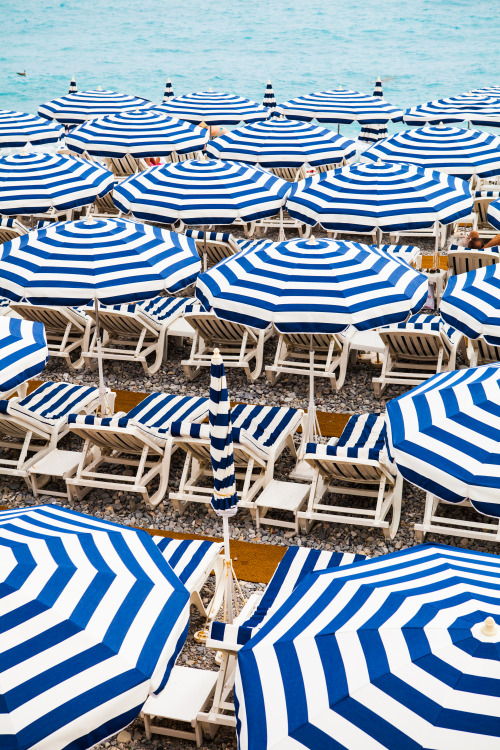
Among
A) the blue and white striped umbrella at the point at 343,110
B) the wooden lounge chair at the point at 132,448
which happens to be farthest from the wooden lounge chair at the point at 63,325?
the blue and white striped umbrella at the point at 343,110

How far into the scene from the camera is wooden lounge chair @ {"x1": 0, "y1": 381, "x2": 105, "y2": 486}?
7148 millimetres

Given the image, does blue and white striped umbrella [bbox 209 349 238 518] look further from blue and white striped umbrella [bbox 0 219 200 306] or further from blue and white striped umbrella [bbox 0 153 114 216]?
blue and white striped umbrella [bbox 0 153 114 216]

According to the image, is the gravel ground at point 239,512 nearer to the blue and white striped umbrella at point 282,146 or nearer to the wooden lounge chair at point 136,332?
the wooden lounge chair at point 136,332

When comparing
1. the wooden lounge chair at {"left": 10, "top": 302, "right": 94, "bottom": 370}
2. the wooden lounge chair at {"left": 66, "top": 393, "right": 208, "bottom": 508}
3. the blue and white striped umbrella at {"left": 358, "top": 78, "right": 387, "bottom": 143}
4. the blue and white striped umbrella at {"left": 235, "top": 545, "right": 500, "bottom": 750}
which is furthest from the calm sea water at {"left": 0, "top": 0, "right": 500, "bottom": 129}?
the blue and white striped umbrella at {"left": 235, "top": 545, "right": 500, "bottom": 750}

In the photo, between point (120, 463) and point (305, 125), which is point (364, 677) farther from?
point (305, 125)

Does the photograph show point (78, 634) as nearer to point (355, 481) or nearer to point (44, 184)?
point (355, 481)

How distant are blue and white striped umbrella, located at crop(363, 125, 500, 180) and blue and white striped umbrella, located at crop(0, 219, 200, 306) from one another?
5.06m

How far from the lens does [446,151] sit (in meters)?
11.8

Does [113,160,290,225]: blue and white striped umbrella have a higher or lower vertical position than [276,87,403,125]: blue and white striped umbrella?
lower

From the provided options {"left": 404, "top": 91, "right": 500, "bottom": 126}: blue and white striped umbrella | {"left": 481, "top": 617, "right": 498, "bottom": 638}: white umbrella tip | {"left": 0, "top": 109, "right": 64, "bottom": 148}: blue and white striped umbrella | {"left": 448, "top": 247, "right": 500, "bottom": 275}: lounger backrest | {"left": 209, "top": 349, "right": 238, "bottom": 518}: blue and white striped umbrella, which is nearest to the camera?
{"left": 481, "top": 617, "right": 498, "bottom": 638}: white umbrella tip

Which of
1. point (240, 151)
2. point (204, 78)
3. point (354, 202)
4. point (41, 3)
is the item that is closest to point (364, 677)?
point (354, 202)

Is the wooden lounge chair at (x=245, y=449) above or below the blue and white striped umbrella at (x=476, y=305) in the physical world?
below

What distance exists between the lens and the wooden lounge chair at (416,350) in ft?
26.9

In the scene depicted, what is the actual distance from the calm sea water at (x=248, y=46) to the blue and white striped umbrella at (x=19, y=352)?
1744 inches
